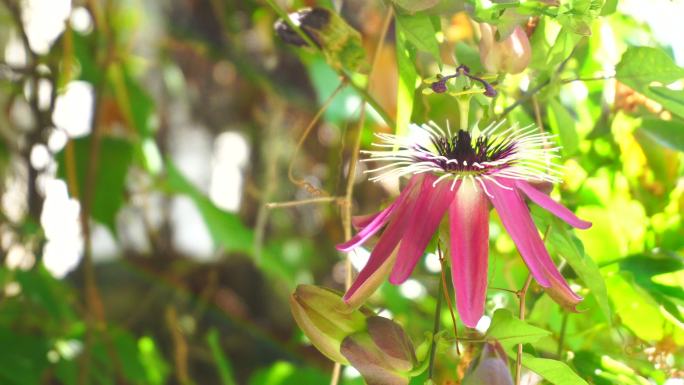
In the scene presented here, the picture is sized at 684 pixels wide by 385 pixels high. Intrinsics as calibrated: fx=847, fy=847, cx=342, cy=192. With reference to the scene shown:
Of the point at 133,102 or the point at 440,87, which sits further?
the point at 133,102

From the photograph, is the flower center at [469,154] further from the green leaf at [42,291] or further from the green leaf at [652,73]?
the green leaf at [42,291]

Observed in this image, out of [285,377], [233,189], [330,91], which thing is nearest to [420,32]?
[330,91]

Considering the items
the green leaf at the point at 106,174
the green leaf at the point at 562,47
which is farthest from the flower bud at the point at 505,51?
the green leaf at the point at 106,174

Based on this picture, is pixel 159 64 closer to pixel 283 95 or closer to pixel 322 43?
pixel 283 95

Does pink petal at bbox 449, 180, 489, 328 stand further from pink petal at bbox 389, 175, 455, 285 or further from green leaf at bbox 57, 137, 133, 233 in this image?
green leaf at bbox 57, 137, 133, 233

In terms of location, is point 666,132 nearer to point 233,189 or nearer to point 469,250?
point 469,250
